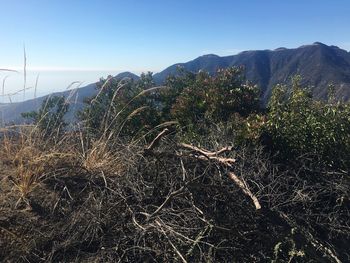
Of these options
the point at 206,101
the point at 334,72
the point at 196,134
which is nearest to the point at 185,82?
the point at 206,101

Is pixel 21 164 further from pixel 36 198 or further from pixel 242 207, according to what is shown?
pixel 242 207

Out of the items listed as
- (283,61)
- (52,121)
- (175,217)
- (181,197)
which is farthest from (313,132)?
(283,61)

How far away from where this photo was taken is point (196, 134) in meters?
5.11

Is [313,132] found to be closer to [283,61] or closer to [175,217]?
[175,217]

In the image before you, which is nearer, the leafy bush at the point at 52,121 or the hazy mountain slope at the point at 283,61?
the leafy bush at the point at 52,121

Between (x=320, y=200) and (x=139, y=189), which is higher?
(x=139, y=189)

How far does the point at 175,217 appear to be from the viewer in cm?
308

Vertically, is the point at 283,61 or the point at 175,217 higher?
the point at 175,217

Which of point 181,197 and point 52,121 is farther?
point 52,121

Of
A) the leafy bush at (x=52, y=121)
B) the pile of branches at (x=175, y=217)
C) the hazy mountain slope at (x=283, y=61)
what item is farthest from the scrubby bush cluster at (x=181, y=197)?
the hazy mountain slope at (x=283, y=61)

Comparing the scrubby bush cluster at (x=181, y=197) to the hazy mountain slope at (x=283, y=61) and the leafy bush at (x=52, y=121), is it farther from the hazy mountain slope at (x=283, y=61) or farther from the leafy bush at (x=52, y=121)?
the hazy mountain slope at (x=283, y=61)

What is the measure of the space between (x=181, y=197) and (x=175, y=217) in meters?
0.18

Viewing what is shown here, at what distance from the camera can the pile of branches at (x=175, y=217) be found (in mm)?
2889

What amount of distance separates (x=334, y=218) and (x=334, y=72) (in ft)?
247
